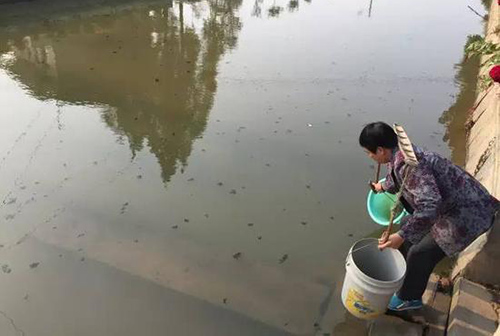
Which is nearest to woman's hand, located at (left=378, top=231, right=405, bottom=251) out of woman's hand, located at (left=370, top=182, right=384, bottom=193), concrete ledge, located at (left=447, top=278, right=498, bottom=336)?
woman's hand, located at (left=370, top=182, right=384, bottom=193)

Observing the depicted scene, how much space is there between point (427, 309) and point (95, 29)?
936 cm

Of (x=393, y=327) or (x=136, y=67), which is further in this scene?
(x=136, y=67)

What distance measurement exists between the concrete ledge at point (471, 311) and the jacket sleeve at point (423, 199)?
85cm

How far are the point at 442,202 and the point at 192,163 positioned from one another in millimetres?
3302

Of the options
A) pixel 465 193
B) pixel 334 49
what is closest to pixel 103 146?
pixel 465 193

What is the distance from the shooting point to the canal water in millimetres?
3715

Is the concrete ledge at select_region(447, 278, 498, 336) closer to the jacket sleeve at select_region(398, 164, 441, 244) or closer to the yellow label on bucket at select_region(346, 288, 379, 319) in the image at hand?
the yellow label on bucket at select_region(346, 288, 379, 319)

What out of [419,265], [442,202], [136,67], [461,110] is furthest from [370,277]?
[136,67]

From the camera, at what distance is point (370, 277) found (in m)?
3.08

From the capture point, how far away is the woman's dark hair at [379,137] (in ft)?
9.07

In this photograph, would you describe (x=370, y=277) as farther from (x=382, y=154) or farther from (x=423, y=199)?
(x=382, y=154)

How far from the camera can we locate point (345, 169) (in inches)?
220

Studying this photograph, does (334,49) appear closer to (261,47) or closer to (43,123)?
(261,47)

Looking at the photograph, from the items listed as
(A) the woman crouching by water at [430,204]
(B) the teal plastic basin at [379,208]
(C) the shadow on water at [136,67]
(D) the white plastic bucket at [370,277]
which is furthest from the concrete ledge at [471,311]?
(C) the shadow on water at [136,67]
